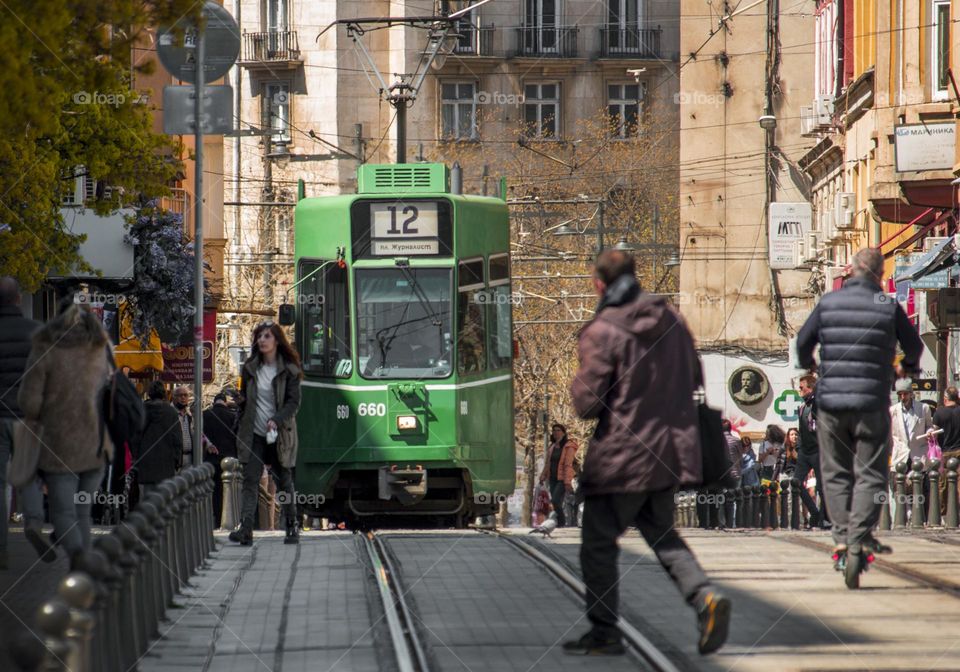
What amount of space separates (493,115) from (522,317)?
520 inches

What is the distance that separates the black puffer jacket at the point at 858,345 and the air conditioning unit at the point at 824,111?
1267 inches

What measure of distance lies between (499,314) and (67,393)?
9910 mm

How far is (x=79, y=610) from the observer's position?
6016 mm

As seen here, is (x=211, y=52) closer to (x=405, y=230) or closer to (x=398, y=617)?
(x=405, y=230)

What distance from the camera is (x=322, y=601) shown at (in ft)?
35.3

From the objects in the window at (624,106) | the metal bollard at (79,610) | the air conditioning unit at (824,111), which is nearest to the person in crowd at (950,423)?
the metal bollard at (79,610)

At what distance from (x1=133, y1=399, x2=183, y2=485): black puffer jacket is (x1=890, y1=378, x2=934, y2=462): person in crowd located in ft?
25.2

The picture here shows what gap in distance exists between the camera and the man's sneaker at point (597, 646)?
8.17 metres

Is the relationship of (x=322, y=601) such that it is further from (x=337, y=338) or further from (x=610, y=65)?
(x=610, y=65)

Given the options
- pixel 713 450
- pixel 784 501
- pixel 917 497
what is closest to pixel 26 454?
pixel 713 450

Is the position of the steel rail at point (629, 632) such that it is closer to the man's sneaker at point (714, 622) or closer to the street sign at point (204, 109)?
the man's sneaker at point (714, 622)

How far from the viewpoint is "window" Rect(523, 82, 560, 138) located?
63250mm

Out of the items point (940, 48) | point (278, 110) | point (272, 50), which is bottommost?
point (940, 48)

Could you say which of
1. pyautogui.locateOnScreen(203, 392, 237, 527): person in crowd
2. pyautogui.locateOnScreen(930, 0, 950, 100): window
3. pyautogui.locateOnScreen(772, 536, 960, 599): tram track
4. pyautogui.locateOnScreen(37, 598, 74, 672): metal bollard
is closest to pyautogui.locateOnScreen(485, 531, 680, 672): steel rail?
pyautogui.locateOnScreen(772, 536, 960, 599): tram track
